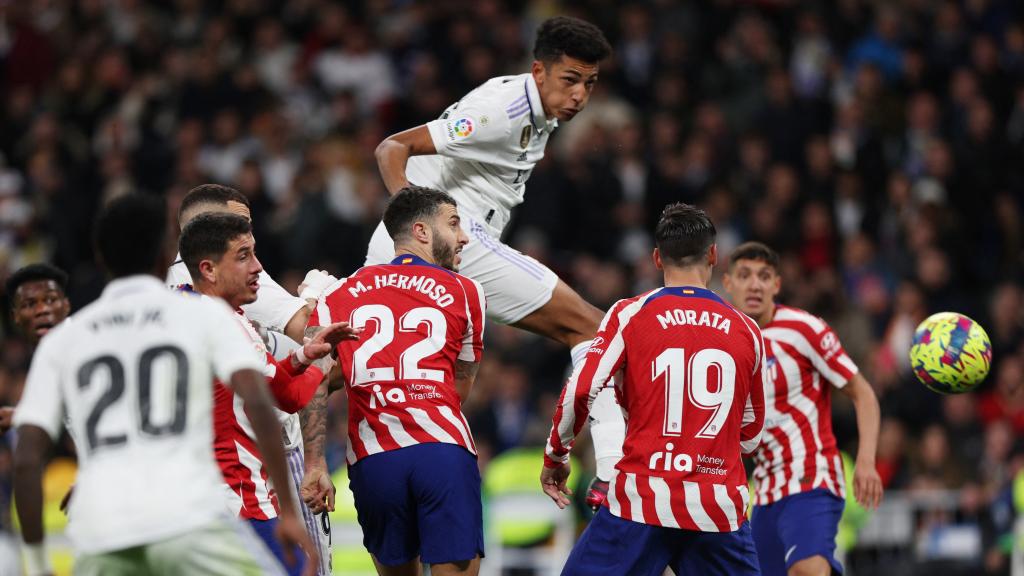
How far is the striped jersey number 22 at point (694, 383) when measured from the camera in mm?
7441

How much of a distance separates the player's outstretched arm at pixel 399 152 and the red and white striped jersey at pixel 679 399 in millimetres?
1749

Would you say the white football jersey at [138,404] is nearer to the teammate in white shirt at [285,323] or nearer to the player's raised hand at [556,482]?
the teammate in white shirt at [285,323]

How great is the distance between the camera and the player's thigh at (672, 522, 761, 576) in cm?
748

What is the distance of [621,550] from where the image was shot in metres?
7.48

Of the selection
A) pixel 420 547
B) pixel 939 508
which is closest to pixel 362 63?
pixel 939 508

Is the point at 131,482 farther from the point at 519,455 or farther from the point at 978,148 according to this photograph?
the point at 978,148

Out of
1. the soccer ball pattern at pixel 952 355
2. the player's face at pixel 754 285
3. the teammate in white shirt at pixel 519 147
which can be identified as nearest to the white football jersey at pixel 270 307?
the teammate in white shirt at pixel 519 147

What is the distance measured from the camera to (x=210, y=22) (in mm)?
20078

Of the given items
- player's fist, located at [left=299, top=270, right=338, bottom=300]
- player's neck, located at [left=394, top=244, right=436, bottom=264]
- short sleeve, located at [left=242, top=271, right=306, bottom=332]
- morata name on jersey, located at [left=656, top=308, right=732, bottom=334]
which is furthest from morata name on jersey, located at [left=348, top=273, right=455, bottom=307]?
morata name on jersey, located at [left=656, top=308, right=732, bottom=334]

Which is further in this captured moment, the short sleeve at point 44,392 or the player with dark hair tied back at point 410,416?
the player with dark hair tied back at point 410,416

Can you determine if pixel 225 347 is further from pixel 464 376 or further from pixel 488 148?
pixel 488 148

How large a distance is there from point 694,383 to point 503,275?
1.96m

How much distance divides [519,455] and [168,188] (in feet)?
19.8

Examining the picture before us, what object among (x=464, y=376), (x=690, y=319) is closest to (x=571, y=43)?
(x=464, y=376)
